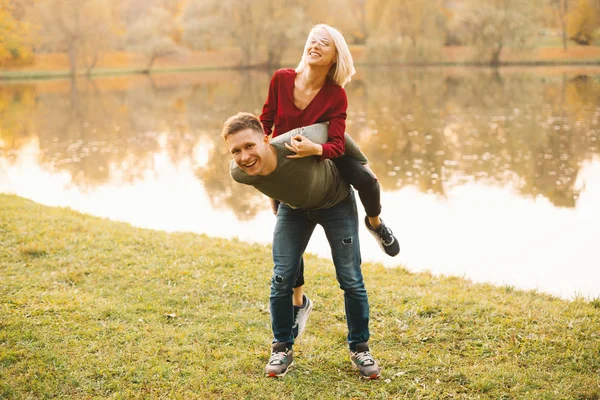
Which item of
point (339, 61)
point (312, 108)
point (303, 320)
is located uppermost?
point (339, 61)

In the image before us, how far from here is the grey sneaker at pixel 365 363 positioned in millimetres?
3702

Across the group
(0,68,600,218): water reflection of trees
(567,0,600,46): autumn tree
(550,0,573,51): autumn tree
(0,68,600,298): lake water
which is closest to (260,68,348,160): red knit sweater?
(0,68,600,298): lake water

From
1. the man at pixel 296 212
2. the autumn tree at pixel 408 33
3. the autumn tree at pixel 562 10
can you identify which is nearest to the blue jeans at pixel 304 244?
the man at pixel 296 212

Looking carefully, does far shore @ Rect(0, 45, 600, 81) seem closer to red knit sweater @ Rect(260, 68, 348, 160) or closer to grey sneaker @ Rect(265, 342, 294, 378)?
red knit sweater @ Rect(260, 68, 348, 160)

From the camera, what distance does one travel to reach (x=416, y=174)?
37.7 ft

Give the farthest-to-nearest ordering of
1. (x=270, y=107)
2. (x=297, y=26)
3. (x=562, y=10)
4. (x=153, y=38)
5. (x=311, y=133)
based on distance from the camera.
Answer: (x=153, y=38)
(x=297, y=26)
(x=562, y=10)
(x=270, y=107)
(x=311, y=133)

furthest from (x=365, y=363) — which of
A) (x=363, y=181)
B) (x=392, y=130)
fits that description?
(x=392, y=130)

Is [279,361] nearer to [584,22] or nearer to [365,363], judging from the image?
[365,363]

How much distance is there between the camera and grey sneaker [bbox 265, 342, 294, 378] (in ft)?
12.3

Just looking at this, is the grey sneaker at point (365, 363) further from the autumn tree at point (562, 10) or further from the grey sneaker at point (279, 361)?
the autumn tree at point (562, 10)

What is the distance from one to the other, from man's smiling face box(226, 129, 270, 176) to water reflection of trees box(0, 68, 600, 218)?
6.11m

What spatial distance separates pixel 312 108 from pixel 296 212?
69 centimetres

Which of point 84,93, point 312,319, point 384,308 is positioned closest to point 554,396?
point 384,308

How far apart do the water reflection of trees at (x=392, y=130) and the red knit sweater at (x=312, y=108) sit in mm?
5875
